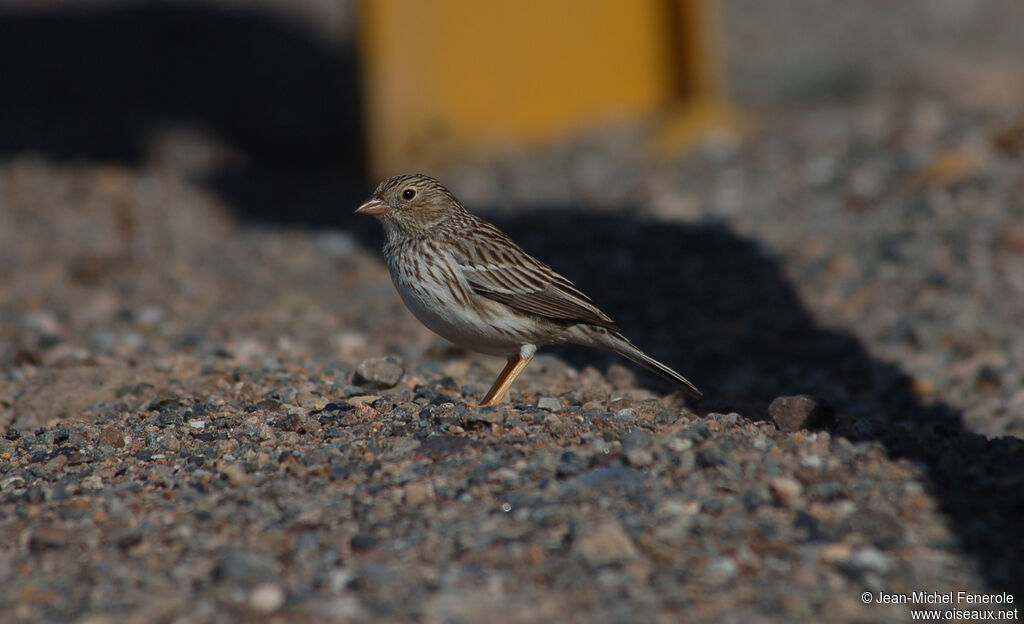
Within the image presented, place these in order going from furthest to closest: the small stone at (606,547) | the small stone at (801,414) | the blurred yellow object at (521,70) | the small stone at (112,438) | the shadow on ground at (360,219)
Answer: the blurred yellow object at (521,70) → the small stone at (112,438) → the small stone at (801,414) → the shadow on ground at (360,219) → the small stone at (606,547)

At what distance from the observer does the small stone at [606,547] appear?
14.0ft

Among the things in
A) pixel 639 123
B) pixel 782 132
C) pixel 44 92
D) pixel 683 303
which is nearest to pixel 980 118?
pixel 782 132

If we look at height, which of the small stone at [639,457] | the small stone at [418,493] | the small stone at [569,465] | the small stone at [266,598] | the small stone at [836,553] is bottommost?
the small stone at [266,598]

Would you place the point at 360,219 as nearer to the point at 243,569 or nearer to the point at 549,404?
the point at 549,404

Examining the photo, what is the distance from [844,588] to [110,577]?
2.57 meters

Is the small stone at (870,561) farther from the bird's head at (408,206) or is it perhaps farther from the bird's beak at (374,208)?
the bird's beak at (374,208)

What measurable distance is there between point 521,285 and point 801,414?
1636mm

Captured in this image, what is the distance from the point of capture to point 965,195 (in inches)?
417

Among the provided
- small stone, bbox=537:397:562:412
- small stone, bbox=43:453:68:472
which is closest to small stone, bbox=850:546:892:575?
small stone, bbox=537:397:562:412

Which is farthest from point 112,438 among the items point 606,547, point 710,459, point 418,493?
point 710,459

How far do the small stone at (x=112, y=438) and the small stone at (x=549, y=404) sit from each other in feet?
6.70

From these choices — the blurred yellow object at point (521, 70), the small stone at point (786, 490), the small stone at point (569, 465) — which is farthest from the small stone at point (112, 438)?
the blurred yellow object at point (521, 70)

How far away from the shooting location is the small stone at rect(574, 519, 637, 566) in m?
4.27

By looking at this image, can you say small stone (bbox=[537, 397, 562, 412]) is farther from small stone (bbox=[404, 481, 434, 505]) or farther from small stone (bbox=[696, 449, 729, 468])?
small stone (bbox=[404, 481, 434, 505])
